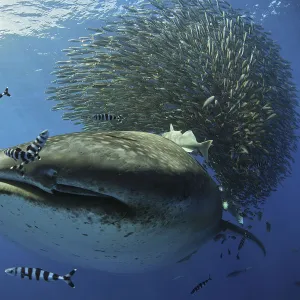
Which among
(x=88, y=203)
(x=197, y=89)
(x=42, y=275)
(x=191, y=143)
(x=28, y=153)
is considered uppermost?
(x=28, y=153)

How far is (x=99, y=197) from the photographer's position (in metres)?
1.92

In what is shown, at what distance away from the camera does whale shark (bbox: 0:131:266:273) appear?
1882mm

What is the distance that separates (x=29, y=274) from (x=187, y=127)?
4.95m

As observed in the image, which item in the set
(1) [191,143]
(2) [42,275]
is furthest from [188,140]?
(2) [42,275]

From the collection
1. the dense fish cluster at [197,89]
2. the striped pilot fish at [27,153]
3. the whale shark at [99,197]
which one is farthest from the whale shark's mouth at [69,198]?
the dense fish cluster at [197,89]

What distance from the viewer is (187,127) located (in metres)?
7.51

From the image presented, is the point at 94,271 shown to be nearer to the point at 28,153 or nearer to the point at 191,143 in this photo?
the point at 191,143

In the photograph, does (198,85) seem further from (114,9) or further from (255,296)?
(255,296)

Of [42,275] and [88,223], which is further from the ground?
[88,223]

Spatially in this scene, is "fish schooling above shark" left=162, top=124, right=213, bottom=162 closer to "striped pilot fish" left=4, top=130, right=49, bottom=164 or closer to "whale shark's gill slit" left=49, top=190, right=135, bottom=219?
"striped pilot fish" left=4, top=130, right=49, bottom=164

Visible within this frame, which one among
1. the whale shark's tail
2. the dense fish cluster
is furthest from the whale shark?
the dense fish cluster

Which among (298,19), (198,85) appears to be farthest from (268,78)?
(298,19)

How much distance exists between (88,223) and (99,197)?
19 cm

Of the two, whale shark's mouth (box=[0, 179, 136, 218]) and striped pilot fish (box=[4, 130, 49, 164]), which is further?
striped pilot fish (box=[4, 130, 49, 164])
